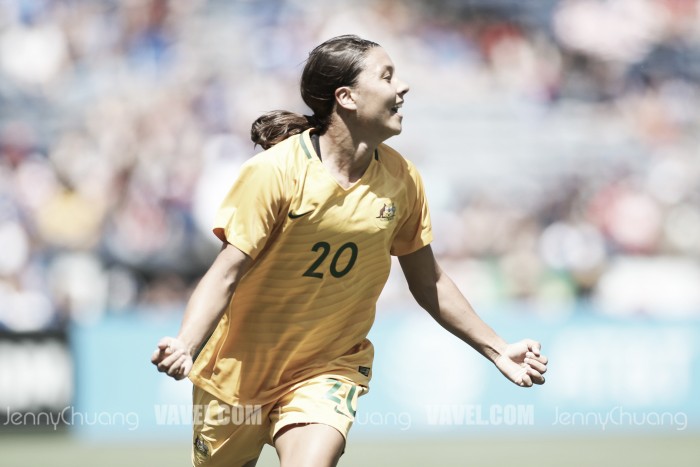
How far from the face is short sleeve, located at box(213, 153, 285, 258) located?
42 centimetres

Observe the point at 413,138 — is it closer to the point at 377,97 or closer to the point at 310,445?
the point at 377,97

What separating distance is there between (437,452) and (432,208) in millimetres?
3395

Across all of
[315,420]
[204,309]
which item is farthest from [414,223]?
[204,309]

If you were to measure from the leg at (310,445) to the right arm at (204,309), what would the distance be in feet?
1.81

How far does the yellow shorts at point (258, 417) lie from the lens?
437 cm

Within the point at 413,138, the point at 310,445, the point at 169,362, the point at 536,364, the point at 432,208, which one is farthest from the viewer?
the point at 413,138

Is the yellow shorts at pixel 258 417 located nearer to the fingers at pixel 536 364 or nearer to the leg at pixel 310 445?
the leg at pixel 310 445

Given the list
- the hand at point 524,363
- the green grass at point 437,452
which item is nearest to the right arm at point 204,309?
the hand at point 524,363

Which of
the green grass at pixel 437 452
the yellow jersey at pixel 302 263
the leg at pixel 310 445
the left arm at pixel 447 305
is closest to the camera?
A: the leg at pixel 310 445

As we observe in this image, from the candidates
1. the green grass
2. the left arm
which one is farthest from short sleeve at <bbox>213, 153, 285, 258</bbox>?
the green grass

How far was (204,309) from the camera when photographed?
4.11 m

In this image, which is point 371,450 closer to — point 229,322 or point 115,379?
point 115,379

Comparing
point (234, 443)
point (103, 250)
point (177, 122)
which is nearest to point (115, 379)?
point (103, 250)

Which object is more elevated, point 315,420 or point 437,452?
point 437,452
